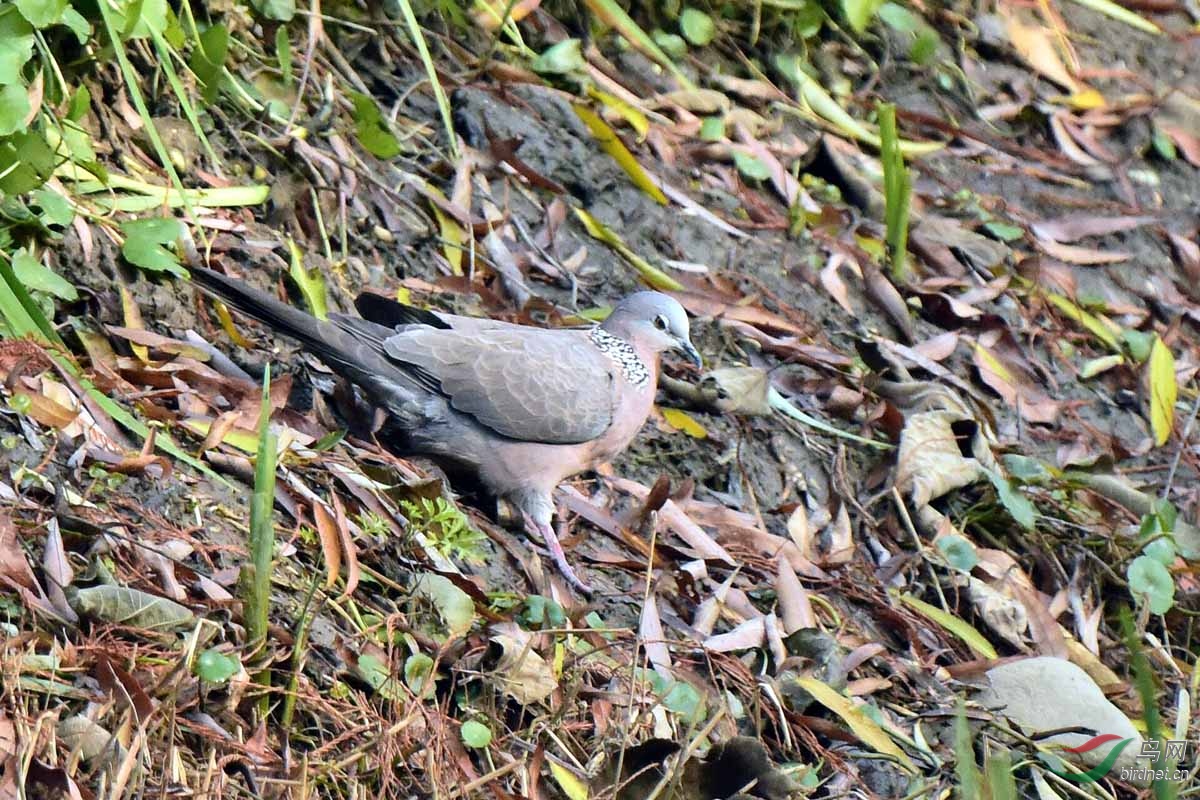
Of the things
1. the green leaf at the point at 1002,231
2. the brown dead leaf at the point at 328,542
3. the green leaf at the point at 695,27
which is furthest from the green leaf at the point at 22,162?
the green leaf at the point at 1002,231

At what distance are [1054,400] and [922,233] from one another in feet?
3.12

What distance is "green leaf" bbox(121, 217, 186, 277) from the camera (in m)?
4.07

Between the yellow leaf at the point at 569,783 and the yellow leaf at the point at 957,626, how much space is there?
157 centimetres

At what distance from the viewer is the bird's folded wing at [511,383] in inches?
167

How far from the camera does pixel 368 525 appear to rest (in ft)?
12.0

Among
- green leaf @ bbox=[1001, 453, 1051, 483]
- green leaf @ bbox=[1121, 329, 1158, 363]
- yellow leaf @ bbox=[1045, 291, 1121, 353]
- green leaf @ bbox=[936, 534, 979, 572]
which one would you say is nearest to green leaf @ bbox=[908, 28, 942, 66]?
yellow leaf @ bbox=[1045, 291, 1121, 353]

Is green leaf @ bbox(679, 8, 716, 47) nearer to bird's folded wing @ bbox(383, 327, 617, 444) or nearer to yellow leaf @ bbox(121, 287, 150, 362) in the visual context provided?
bird's folded wing @ bbox(383, 327, 617, 444)

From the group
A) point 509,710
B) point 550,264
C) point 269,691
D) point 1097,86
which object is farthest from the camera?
point 1097,86

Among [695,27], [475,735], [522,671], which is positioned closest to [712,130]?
[695,27]

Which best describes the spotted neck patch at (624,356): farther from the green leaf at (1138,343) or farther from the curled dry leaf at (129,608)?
the green leaf at (1138,343)

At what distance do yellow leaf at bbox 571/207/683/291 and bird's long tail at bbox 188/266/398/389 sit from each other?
1.37m

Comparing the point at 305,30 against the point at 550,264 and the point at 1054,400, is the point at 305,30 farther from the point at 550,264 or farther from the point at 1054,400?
the point at 1054,400

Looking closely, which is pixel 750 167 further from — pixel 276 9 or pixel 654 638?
pixel 654 638

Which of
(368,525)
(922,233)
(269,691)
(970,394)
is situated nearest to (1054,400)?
(970,394)
